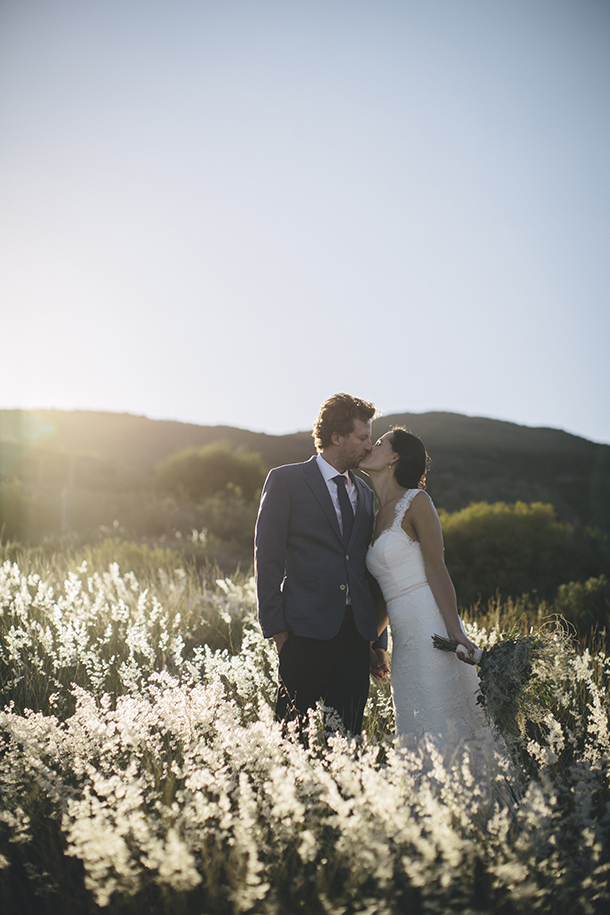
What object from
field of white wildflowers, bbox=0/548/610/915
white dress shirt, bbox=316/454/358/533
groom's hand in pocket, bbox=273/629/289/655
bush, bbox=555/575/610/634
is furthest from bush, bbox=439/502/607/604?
field of white wildflowers, bbox=0/548/610/915

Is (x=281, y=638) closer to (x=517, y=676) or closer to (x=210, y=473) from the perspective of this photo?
(x=517, y=676)

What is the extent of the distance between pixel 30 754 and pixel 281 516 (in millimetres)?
1746

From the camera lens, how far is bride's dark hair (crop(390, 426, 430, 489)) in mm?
3629

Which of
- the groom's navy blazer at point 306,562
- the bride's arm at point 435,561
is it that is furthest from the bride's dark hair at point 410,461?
the groom's navy blazer at point 306,562

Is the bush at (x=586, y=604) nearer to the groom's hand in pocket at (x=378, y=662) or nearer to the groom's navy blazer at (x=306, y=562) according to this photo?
the groom's hand in pocket at (x=378, y=662)

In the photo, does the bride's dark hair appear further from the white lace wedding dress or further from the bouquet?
the bouquet

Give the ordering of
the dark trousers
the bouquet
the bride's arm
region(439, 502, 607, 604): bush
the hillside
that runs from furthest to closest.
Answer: the hillside < region(439, 502, 607, 604): bush < the bride's arm < the dark trousers < the bouquet

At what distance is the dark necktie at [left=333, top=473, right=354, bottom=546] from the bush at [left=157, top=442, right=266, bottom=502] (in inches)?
806

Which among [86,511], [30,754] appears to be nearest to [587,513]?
[86,511]

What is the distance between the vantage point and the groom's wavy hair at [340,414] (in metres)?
3.42

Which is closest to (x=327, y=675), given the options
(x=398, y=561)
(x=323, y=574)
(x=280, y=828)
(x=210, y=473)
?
(x=323, y=574)

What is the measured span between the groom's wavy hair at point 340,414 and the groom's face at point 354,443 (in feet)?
0.09

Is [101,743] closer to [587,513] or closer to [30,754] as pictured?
[30,754]

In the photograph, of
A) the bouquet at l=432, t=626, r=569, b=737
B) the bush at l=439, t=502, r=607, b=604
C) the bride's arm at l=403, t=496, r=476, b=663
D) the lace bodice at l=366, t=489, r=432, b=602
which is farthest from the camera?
the bush at l=439, t=502, r=607, b=604
